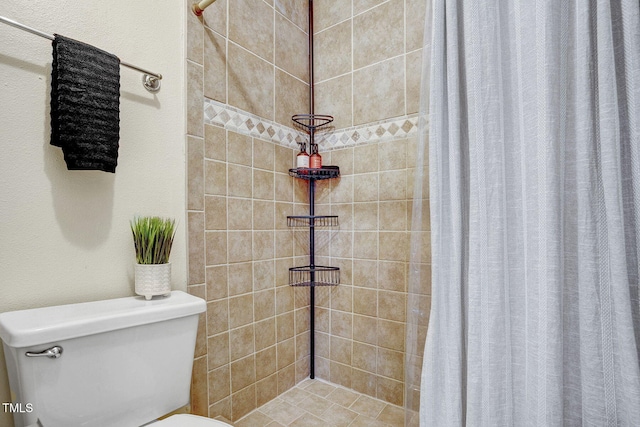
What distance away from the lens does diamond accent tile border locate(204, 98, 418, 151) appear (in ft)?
4.39

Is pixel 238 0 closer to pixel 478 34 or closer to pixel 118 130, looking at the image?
pixel 118 130

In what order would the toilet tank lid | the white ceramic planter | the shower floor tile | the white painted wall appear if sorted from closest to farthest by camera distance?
the toilet tank lid < the white painted wall < the white ceramic planter < the shower floor tile

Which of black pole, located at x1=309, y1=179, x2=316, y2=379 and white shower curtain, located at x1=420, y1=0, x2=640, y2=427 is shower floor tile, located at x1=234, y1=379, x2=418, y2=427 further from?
white shower curtain, located at x1=420, y1=0, x2=640, y2=427

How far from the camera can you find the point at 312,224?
1787mm

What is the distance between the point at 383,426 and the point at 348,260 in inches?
30.8

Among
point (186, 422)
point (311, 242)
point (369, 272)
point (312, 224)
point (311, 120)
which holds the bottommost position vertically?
point (186, 422)

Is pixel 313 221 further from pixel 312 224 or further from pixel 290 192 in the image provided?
pixel 290 192

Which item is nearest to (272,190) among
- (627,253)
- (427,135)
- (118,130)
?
(118,130)

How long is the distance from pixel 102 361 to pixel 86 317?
0.42ft

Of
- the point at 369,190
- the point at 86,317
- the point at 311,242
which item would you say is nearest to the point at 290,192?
the point at 311,242

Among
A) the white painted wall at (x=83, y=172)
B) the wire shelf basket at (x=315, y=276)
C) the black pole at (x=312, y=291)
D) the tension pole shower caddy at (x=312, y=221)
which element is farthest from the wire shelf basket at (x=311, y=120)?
the wire shelf basket at (x=315, y=276)

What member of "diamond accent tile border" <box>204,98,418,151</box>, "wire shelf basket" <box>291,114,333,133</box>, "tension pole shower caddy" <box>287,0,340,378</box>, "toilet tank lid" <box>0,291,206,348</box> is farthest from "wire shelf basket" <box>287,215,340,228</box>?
"toilet tank lid" <box>0,291,206,348</box>

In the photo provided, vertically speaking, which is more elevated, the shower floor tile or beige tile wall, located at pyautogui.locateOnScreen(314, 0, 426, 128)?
beige tile wall, located at pyautogui.locateOnScreen(314, 0, 426, 128)

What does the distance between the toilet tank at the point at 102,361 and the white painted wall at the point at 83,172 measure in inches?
4.2
